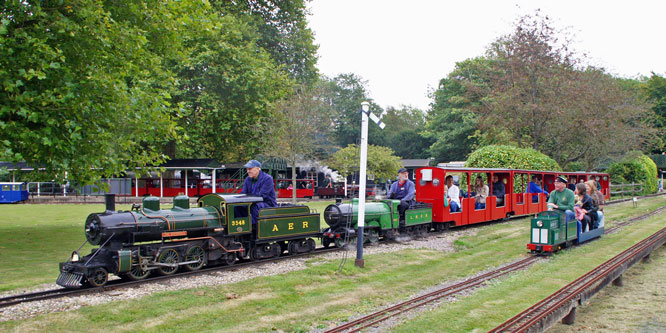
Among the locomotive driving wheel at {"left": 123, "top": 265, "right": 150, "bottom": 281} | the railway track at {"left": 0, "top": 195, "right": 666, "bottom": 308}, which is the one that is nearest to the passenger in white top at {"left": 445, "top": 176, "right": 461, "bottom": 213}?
the railway track at {"left": 0, "top": 195, "right": 666, "bottom": 308}

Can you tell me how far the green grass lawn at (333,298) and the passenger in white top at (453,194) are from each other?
443 centimetres

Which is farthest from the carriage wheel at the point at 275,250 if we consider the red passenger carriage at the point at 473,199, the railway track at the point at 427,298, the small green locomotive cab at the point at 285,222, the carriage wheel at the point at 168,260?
the red passenger carriage at the point at 473,199

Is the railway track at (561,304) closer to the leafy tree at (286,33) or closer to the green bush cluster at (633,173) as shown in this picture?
the leafy tree at (286,33)

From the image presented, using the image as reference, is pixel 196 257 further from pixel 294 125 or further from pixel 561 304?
pixel 294 125

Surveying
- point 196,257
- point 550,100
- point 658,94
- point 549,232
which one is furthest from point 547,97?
point 658,94

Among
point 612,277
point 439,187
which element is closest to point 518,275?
point 612,277

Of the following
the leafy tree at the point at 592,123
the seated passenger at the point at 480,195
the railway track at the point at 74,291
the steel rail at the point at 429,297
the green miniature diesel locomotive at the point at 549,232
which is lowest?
the steel rail at the point at 429,297

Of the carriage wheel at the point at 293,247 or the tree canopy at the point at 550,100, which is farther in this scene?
the tree canopy at the point at 550,100

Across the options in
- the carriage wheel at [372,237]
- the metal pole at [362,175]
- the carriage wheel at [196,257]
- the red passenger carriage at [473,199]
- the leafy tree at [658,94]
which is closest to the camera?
the carriage wheel at [196,257]

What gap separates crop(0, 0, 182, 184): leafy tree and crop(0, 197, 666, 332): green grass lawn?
280cm

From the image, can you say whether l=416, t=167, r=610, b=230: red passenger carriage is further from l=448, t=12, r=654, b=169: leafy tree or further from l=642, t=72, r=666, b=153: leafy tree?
l=642, t=72, r=666, b=153: leafy tree

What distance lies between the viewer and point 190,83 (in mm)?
26812

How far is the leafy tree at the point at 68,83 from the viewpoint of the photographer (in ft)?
33.8

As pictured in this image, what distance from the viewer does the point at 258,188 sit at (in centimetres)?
1129
